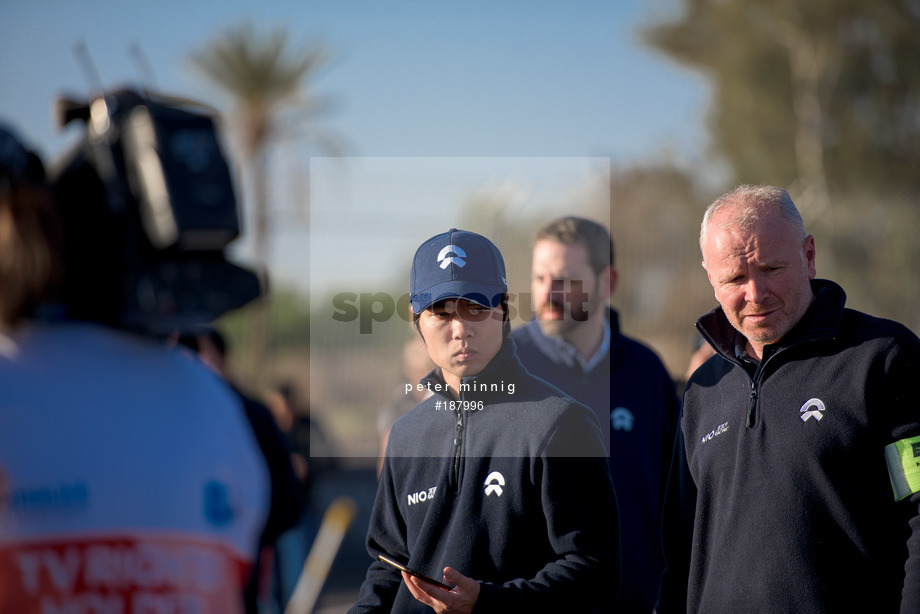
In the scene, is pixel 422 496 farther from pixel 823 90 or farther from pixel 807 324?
pixel 823 90

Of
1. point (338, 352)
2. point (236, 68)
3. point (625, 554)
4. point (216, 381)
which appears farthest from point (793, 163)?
point (216, 381)

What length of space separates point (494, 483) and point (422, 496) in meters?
0.27

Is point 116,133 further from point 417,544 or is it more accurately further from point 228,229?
point 417,544

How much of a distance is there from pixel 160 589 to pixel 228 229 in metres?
0.61

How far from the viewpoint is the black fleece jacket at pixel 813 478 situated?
8.20 ft

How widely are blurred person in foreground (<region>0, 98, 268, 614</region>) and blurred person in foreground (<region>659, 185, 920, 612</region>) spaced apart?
1603mm

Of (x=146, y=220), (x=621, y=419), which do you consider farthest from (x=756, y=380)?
(x=146, y=220)

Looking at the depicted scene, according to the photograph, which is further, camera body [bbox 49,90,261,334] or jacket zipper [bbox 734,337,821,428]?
jacket zipper [bbox 734,337,821,428]

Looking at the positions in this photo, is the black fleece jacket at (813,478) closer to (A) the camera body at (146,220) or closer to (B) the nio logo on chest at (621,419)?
(B) the nio logo on chest at (621,419)

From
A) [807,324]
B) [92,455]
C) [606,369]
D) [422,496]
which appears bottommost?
[422,496]

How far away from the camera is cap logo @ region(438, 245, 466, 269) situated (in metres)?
2.94

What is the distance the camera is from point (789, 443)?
2.65 meters

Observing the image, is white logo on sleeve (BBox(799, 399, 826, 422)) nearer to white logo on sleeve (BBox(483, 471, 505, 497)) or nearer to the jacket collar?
the jacket collar

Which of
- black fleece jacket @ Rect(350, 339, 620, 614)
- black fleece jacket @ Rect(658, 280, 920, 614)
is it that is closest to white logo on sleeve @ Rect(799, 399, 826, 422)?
black fleece jacket @ Rect(658, 280, 920, 614)
